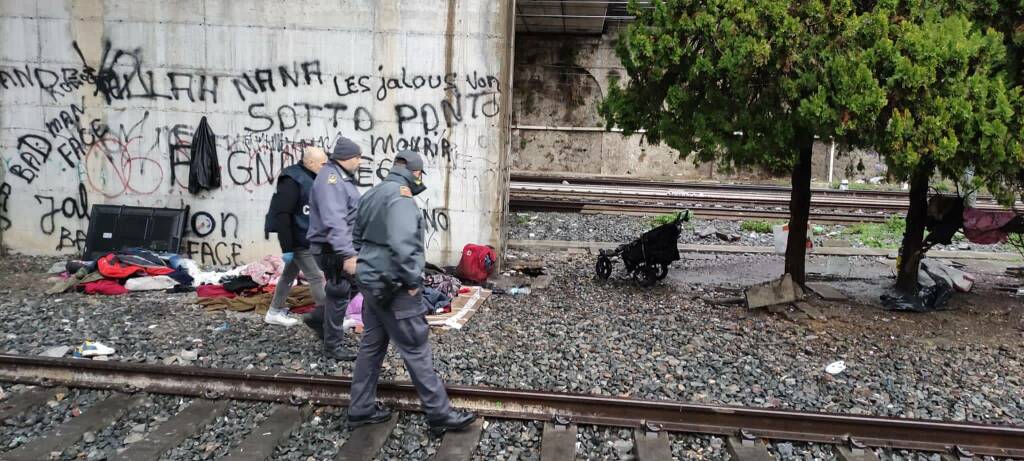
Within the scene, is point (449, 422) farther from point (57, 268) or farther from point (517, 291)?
point (57, 268)

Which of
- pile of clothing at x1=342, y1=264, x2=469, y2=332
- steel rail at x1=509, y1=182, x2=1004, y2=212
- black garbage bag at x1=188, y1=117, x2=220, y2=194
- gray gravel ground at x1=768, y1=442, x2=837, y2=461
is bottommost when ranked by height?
gray gravel ground at x1=768, y1=442, x2=837, y2=461

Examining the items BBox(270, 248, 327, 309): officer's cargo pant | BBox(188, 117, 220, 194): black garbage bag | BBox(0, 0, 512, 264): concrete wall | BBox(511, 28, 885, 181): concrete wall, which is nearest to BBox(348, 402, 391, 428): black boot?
BBox(270, 248, 327, 309): officer's cargo pant

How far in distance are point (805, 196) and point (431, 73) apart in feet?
16.0

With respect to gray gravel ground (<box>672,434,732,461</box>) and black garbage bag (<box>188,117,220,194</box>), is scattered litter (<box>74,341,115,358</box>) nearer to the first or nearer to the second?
black garbage bag (<box>188,117,220,194</box>)

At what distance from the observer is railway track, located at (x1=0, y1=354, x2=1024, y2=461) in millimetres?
4703

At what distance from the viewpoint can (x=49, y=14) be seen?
9734 millimetres

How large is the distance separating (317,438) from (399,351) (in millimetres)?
800

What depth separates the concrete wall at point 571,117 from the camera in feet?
94.3

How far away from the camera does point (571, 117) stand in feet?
96.7

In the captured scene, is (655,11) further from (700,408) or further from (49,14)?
(49,14)

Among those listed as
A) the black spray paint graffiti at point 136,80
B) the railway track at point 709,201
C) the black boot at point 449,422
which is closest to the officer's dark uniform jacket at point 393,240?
the black boot at point 449,422

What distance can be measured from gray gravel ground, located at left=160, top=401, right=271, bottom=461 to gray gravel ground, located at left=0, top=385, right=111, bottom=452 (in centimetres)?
100

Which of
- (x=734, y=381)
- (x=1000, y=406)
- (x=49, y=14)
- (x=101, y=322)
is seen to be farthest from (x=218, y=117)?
(x=1000, y=406)

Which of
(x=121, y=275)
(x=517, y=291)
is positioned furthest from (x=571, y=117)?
(x=121, y=275)
